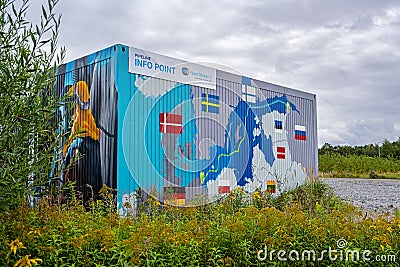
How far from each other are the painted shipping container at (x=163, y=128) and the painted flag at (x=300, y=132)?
4.44 feet

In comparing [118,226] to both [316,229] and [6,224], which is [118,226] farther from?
[316,229]

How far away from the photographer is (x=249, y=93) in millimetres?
10055

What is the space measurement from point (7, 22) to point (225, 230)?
2470 mm

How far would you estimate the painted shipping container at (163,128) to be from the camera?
7.33 m

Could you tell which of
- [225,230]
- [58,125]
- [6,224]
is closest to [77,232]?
[6,224]

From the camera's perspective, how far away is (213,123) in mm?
8984

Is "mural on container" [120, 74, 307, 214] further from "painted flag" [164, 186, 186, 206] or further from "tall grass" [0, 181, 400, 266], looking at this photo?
"tall grass" [0, 181, 400, 266]

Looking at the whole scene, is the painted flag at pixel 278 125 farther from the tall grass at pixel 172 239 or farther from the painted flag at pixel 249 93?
the tall grass at pixel 172 239

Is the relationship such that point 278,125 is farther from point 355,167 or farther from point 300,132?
point 355,167

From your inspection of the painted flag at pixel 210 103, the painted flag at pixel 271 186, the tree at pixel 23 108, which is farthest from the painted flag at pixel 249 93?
the tree at pixel 23 108

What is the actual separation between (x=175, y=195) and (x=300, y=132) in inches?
199

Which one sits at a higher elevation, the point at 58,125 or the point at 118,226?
the point at 58,125

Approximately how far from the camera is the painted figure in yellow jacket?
298 inches

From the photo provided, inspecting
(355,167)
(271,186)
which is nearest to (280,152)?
(271,186)
